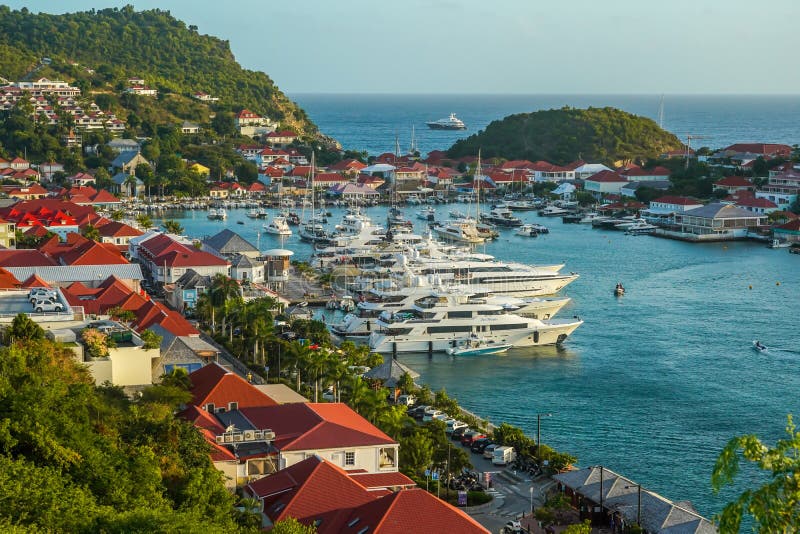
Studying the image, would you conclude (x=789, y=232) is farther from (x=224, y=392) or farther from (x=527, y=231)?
(x=224, y=392)

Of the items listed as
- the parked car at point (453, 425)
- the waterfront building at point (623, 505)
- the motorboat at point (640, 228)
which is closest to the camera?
the waterfront building at point (623, 505)

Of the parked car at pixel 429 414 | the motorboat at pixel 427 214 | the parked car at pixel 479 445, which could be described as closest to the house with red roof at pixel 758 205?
the motorboat at pixel 427 214

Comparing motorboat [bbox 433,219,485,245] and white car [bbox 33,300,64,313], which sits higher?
white car [bbox 33,300,64,313]

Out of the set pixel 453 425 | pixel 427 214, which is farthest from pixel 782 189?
pixel 453 425

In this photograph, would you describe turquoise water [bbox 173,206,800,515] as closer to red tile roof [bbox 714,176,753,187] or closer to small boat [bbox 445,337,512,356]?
small boat [bbox 445,337,512,356]

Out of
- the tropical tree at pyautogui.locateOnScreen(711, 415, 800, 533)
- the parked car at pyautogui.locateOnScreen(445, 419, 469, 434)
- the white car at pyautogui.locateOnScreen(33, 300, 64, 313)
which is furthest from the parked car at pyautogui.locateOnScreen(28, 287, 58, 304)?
the tropical tree at pyautogui.locateOnScreen(711, 415, 800, 533)

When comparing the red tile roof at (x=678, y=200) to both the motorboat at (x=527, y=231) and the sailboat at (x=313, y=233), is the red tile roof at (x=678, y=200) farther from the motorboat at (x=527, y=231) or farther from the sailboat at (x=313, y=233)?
the sailboat at (x=313, y=233)
